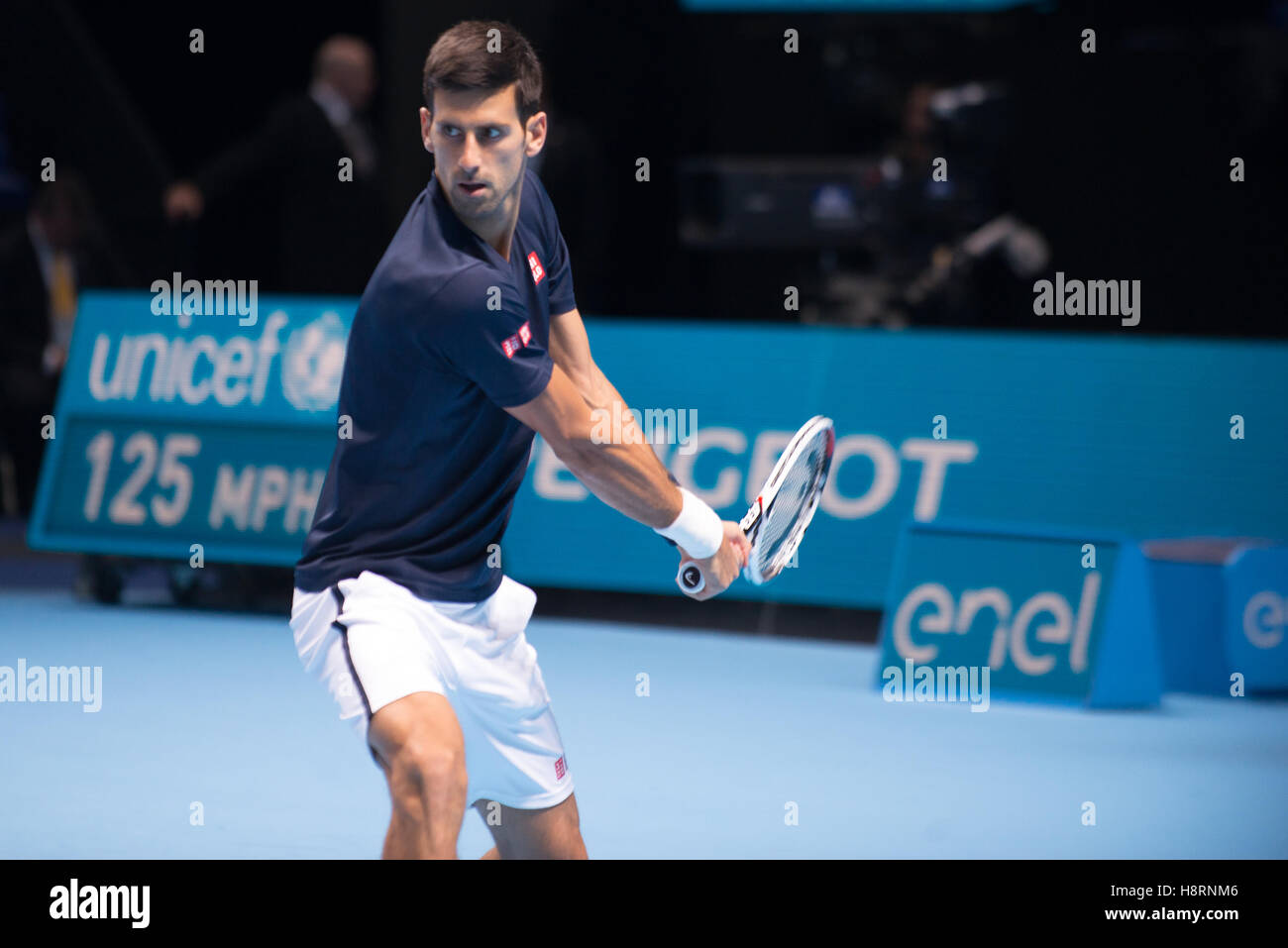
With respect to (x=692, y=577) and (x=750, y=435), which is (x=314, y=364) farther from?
(x=692, y=577)

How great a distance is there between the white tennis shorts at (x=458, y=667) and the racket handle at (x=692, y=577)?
0.31 metres

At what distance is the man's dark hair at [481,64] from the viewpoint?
3652mm

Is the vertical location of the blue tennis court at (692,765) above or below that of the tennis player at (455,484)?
below

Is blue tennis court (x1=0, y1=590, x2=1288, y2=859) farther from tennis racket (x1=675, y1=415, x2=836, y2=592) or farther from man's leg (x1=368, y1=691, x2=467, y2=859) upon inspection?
man's leg (x1=368, y1=691, x2=467, y2=859)

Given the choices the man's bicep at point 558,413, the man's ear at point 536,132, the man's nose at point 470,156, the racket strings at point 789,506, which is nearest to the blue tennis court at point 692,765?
the racket strings at point 789,506

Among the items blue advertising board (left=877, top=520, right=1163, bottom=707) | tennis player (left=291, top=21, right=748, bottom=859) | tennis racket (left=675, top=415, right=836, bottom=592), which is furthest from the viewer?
blue advertising board (left=877, top=520, right=1163, bottom=707)

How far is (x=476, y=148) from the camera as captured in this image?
3627mm

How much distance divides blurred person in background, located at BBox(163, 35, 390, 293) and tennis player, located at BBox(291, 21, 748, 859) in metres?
6.30

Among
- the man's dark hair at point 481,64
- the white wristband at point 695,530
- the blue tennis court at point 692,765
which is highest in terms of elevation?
the man's dark hair at point 481,64

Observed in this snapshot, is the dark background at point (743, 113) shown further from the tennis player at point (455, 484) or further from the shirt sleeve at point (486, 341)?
the shirt sleeve at point (486, 341)


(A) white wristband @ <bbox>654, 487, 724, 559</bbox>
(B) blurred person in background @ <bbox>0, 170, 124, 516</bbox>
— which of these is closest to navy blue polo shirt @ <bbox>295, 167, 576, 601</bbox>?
(A) white wristband @ <bbox>654, 487, 724, 559</bbox>

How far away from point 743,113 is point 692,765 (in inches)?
Answer: 309

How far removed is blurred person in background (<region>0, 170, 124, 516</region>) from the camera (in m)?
11.4

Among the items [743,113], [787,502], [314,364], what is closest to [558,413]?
[787,502]
